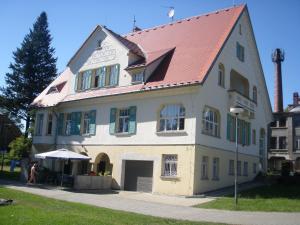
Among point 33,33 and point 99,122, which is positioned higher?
point 33,33

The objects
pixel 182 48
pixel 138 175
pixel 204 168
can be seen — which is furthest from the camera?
pixel 182 48

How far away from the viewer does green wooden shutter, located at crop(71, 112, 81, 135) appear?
29.8m

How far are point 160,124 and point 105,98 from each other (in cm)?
520

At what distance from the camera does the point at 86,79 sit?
30484mm

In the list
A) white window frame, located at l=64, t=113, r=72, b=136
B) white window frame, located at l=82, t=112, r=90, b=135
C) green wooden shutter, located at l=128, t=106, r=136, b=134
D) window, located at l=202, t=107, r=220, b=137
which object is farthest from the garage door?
white window frame, located at l=64, t=113, r=72, b=136

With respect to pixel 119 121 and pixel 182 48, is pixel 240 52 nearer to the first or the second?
pixel 182 48

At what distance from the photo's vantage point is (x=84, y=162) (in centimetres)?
2919

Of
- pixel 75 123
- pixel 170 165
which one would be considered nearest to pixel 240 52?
pixel 170 165

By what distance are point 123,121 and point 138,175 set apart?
155 inches

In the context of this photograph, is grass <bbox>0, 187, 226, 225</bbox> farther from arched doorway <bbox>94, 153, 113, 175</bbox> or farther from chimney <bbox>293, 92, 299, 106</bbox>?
chimney <bbox>293, 92, 299, 106</bbox>

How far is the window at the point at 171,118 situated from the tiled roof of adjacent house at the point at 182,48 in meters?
1.51

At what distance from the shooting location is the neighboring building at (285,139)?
56.0 m

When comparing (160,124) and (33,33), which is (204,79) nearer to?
(160,124)

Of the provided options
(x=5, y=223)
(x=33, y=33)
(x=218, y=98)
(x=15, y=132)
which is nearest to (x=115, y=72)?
(x=218, y=98)
